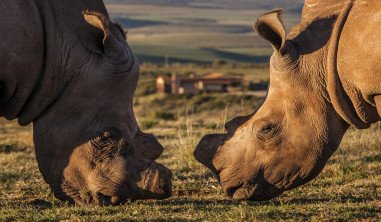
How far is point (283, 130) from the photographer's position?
8703 mm

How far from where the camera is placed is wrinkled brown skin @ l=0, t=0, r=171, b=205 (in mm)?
8805

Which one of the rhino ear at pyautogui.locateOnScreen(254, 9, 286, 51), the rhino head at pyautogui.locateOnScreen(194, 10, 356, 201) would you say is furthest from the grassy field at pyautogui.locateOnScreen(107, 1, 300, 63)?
the rhino ear at pyautogui.locateOnScreen(254, 9, 286, 51)

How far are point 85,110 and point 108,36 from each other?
2.28ft

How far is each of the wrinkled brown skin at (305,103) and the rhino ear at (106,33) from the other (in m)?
1.10

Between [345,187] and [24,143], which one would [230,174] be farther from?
[24,143]

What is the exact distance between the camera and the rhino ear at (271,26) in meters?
8.19

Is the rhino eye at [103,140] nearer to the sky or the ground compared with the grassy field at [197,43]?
nearer to the sky

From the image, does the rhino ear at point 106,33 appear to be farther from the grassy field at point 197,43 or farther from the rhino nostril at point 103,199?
the grassy field at point 197,43

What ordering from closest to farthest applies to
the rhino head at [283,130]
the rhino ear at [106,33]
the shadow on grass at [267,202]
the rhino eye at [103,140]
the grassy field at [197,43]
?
1. the rhino head at [283,130]
2. the rhino ear at [106,33]
3. the rhino eye at [103,140]
4. the shadow on grass at [267,202]
5. the grassy field at [197,43]

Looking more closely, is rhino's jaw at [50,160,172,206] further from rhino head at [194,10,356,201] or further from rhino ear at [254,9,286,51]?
rhino ear at [254,9,286,51]

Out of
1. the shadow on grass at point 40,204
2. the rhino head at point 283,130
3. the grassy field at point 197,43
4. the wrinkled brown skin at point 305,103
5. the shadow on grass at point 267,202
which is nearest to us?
the wrinkled brown skin at point 305,103

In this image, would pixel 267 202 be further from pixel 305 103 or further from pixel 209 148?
pixel 305 103

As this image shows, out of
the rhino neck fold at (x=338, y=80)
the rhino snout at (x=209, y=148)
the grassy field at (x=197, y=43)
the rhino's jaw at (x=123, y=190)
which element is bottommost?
the grassy field at (x=197, y=43)

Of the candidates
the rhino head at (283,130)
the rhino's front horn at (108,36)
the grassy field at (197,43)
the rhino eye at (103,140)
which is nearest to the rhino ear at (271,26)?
the rhino head at (283,130)
